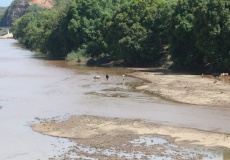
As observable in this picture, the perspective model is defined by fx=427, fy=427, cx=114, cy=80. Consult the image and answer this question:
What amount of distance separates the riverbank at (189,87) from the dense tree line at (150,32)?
3678 millimetres

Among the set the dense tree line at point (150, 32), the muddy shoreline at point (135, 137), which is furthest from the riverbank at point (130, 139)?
the dense tree line at point (150, 32)

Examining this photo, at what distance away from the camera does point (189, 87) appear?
133 ft

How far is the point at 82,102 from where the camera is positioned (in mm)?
35938

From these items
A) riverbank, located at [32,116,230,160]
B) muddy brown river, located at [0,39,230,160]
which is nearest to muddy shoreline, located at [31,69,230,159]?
riverbank, located at [32,116,230,160]

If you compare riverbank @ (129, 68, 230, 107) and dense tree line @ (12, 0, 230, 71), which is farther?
dense tree line @ (12, 0, 230, 71)

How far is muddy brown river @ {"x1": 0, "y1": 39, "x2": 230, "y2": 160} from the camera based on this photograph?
77.5ft

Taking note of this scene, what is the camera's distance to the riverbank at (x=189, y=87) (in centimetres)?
3447

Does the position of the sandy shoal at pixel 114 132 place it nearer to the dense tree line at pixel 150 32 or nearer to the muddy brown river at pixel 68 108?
the muddy brown river at pixel 68 108

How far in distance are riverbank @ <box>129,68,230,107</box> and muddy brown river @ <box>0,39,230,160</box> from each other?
159cm

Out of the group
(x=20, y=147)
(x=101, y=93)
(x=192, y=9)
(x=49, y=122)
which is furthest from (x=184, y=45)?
(x=20, y=147)

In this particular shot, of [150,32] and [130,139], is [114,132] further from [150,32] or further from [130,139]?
[150,32]

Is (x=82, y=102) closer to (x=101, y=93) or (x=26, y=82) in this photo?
(x=101, y=93)

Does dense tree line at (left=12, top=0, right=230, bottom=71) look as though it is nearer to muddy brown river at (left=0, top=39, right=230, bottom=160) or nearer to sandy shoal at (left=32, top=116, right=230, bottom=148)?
muddy brown river at (left=0, top=39, right=230, bottom=160)

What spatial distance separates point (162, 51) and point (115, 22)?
824 centimetres
